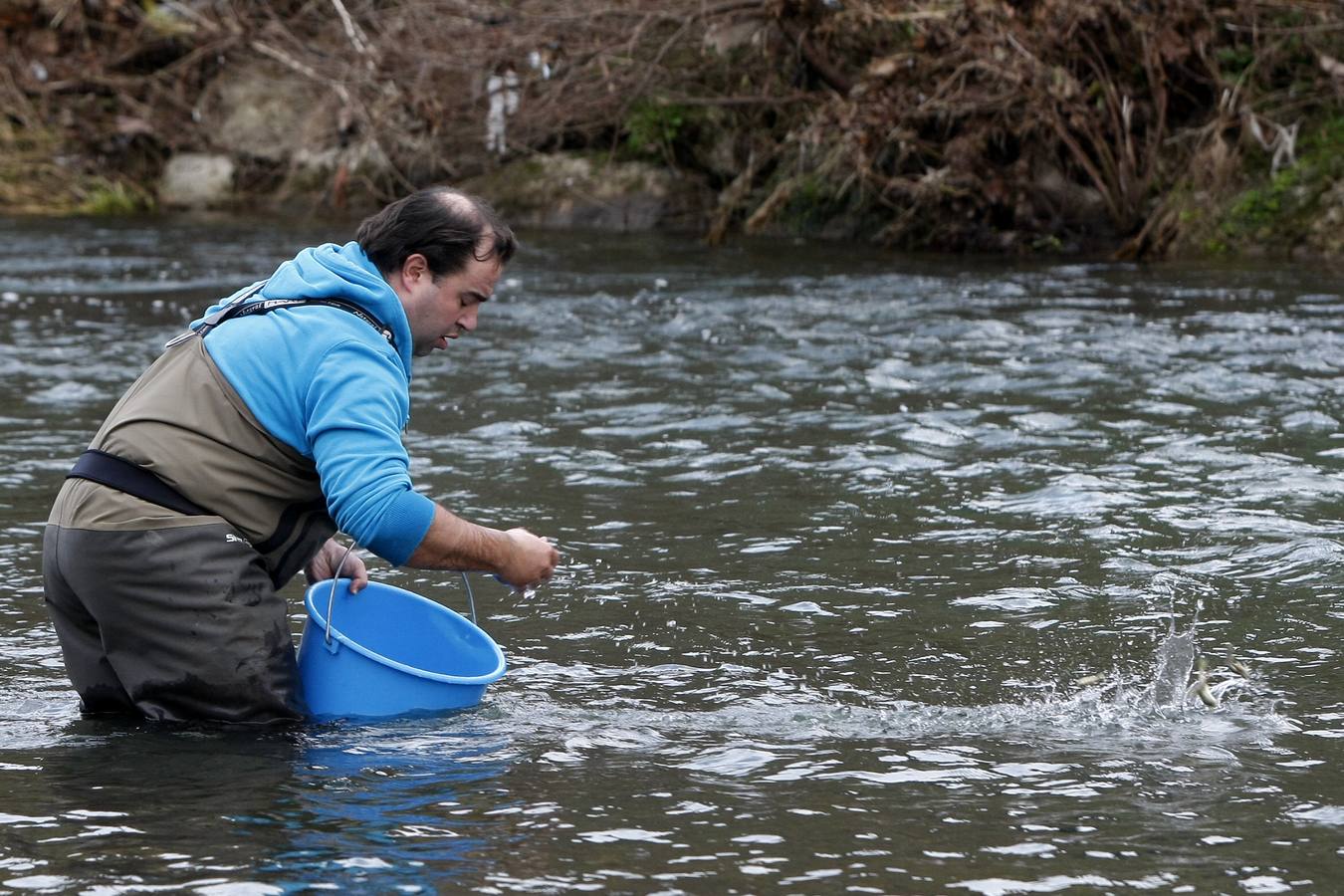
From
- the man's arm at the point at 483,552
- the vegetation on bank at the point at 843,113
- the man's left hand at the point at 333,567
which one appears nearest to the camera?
the man's arm at the point at 483,552

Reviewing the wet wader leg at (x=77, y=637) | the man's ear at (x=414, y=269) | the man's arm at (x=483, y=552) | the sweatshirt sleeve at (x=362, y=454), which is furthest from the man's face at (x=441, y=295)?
the wet wader leg at (x=77, y=637)

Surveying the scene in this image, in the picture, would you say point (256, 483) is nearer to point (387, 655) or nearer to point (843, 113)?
point (387, 655)

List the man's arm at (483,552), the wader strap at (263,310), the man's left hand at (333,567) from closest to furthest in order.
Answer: the man's arm at (483,552)
the wader strap at (263,310)
the man's left hand at (333,567)

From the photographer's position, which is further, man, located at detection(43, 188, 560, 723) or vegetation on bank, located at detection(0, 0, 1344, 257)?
vegetation on bank, located at detection(0, 0, 1344, 257)

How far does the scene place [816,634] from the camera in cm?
547

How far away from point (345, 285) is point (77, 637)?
114cm

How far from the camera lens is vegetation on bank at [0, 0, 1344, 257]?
14484 mm

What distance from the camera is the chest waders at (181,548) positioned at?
425 cm

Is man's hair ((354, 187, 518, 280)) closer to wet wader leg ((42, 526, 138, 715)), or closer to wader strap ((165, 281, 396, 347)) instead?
wader strap ((165, 281, 396, 347))

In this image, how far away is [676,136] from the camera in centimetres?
1805

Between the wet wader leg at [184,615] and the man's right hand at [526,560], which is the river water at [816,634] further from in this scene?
the man's right hand at [526,560]

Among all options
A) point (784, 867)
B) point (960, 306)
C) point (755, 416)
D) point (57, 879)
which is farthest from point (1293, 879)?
point (960, 306)

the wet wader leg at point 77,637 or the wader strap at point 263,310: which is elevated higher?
the wader strap at point 263,310

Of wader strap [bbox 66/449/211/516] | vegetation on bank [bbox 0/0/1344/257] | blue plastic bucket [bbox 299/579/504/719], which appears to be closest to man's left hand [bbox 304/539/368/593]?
blue plastic bucket [bbox 299/579/504/719]
